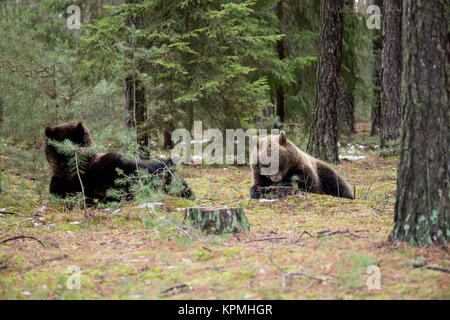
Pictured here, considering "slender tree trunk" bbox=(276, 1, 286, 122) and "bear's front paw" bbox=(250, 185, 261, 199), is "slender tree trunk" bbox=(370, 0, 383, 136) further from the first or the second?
"bear's front paw" bbox=(250, 185, 261, 199)

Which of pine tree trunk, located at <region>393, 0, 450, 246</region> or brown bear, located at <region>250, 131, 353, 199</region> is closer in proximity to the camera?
pine tree trunk, located at <region>393, 0, 450, 246</region>

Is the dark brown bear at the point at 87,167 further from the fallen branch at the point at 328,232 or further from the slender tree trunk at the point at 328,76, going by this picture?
the slender tree trunk at the point at 328,76

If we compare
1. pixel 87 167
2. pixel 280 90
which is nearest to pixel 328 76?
pixel 280 90

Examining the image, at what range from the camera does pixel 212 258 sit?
4.48 meters

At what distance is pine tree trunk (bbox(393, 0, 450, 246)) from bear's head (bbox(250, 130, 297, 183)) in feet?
11.9

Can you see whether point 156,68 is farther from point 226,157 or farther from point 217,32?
point 226,157

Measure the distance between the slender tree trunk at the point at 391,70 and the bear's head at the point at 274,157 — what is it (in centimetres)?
795

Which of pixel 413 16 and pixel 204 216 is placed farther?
pixel 204 216

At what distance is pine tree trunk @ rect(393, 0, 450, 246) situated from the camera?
4.17m

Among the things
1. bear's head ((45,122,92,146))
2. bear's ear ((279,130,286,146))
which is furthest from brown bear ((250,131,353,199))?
bear's head ((45,122,92,146))

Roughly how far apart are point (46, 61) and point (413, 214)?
7.50 metres

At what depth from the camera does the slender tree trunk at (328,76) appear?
13008mm

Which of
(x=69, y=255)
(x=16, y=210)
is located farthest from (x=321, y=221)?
(x=16, y=210)

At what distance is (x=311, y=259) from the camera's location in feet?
14.1
